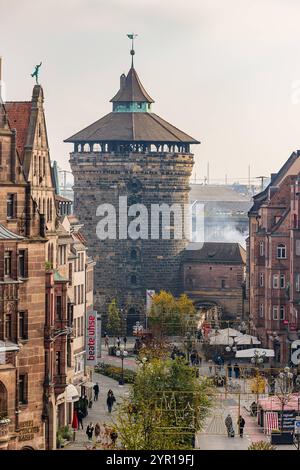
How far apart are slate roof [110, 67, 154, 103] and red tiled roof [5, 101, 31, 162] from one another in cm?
7984

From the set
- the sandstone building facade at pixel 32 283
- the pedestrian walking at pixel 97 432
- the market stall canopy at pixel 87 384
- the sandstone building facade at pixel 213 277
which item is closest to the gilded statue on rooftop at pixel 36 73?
the sandstone building facade at pixel 32 283

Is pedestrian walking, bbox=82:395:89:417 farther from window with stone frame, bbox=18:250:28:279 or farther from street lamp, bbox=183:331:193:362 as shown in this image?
street lamp, bbox=183:331:193:362

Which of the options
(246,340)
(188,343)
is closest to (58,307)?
(188,343)

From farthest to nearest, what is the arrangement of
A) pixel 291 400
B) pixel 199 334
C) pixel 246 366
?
1. pixel 199 334
2. pixel 246 366
3. pixel 291 400

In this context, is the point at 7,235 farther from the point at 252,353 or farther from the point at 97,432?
the point at 252,353

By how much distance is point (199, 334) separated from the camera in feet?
419

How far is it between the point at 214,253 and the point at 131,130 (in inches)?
481

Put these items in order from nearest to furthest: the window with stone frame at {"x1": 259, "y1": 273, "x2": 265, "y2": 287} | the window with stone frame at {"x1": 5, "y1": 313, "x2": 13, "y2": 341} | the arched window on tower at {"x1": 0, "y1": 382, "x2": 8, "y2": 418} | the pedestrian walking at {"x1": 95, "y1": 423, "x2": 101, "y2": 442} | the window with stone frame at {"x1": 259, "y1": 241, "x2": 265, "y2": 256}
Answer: the arched window on tower at {"x1": 0, "y1": 382, "x2": 8, "y2": 418}
the window with stone frame at {"x1": 5, "y1": 313, "x2": 13, "y2": 341}
the pedestrian walking at {"x1": 95, "y1": 423, "x2": 101, "y2": 442}
the window with stone frame at {"x1": 259, "y1": 273, "x2": 265, "y2": 287}
the window with stone frame at {"x1": 259, "y1": 241, "x2": 265, "y2": 256}

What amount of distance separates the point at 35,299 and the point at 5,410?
5.53m

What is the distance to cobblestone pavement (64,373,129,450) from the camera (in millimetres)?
76100

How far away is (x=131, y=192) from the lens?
149m

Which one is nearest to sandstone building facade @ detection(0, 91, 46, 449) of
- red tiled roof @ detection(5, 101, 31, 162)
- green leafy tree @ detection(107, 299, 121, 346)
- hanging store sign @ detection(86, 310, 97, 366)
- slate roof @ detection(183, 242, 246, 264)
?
red tiled roof @ detection(5, 101, 31, 162)
